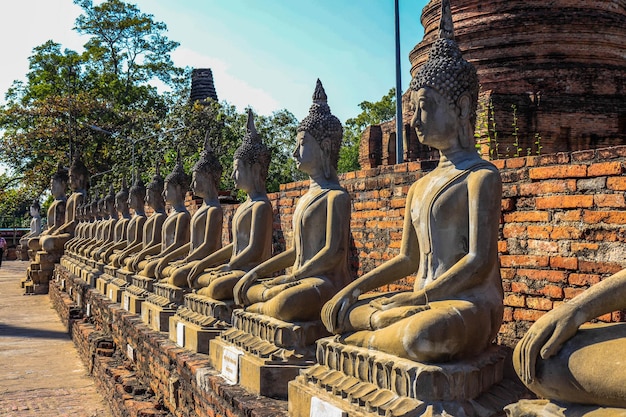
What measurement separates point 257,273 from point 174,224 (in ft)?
12.4

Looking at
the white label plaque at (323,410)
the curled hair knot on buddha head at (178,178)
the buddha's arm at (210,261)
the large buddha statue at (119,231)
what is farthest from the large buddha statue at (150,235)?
the white label plaque at (323,410)

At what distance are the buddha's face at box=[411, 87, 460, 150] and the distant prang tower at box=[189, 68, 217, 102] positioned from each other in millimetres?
36719

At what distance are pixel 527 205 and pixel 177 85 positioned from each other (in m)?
30.4

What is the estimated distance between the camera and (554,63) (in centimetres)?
1315

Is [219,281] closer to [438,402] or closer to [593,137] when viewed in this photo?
[438,402]

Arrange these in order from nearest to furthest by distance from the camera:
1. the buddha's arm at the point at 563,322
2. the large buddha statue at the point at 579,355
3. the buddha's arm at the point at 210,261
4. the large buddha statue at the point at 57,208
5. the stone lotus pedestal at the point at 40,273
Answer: the large buddha statue at the point at 579,355 < the buddha's arm at the point at 563,322 < the buddha's arm at the point at 210,261 < the stone lotus pedestal at the point at 40,273 < the large buddha statue at the point at 57,208

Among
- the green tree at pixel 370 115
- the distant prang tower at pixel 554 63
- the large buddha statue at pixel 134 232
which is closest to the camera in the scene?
the large buddha statue at pixel 134 232

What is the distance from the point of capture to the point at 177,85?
109 ft

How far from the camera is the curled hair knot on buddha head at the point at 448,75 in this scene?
12.3 feet

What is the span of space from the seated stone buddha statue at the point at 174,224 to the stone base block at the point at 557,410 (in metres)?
6.38

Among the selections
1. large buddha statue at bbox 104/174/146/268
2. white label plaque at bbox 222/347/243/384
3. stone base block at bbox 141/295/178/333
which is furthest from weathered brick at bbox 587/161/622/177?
large buddha statue at bbox 104/174/146/268

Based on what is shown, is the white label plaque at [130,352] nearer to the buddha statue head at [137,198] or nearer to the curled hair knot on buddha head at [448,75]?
the buddha statue head at [137,198]

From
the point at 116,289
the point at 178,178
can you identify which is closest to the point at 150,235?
the point at 116,289

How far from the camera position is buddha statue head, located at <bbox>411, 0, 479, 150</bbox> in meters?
3.74
